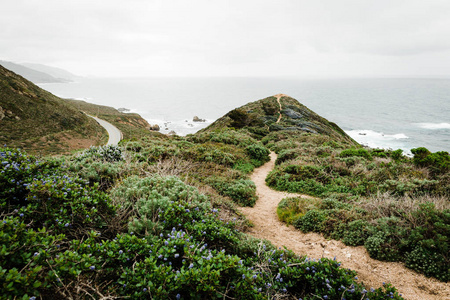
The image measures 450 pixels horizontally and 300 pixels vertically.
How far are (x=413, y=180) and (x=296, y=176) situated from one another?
15.5 feet

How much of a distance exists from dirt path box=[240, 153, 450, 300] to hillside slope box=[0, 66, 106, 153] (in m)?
41.3

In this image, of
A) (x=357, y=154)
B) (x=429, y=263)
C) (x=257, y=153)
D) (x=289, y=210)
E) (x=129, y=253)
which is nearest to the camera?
(x=129, y=253)

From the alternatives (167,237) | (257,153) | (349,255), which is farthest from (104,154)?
(257,153)

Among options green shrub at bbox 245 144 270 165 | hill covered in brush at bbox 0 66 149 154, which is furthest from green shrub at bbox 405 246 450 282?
hill covered in brush at bbox 0 66 149 154

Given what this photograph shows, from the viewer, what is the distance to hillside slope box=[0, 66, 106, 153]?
38000 mm

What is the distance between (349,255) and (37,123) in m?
60.0

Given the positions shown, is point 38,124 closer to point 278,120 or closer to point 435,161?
point 278,120

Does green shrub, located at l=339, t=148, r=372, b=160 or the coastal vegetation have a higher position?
the coastal vegetation

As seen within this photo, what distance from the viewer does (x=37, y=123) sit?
149ft

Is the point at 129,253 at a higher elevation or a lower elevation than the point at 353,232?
higher

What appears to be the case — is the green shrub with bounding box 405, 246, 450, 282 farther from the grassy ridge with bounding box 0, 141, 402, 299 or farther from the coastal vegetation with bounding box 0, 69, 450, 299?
the grassy ridge with bounding box 0, 141, 402, 299

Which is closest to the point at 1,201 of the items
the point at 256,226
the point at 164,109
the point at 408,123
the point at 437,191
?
the point at 256,226

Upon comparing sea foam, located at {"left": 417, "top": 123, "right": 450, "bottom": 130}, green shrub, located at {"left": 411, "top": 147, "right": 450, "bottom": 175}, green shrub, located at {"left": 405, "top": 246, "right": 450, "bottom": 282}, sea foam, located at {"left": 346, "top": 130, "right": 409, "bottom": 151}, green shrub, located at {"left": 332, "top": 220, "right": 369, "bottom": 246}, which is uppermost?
green shrub, located at {"left": 411, "top": 147, "right": 450, "bottom": 175}

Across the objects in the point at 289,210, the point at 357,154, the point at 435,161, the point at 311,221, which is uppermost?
the point at 435,161
